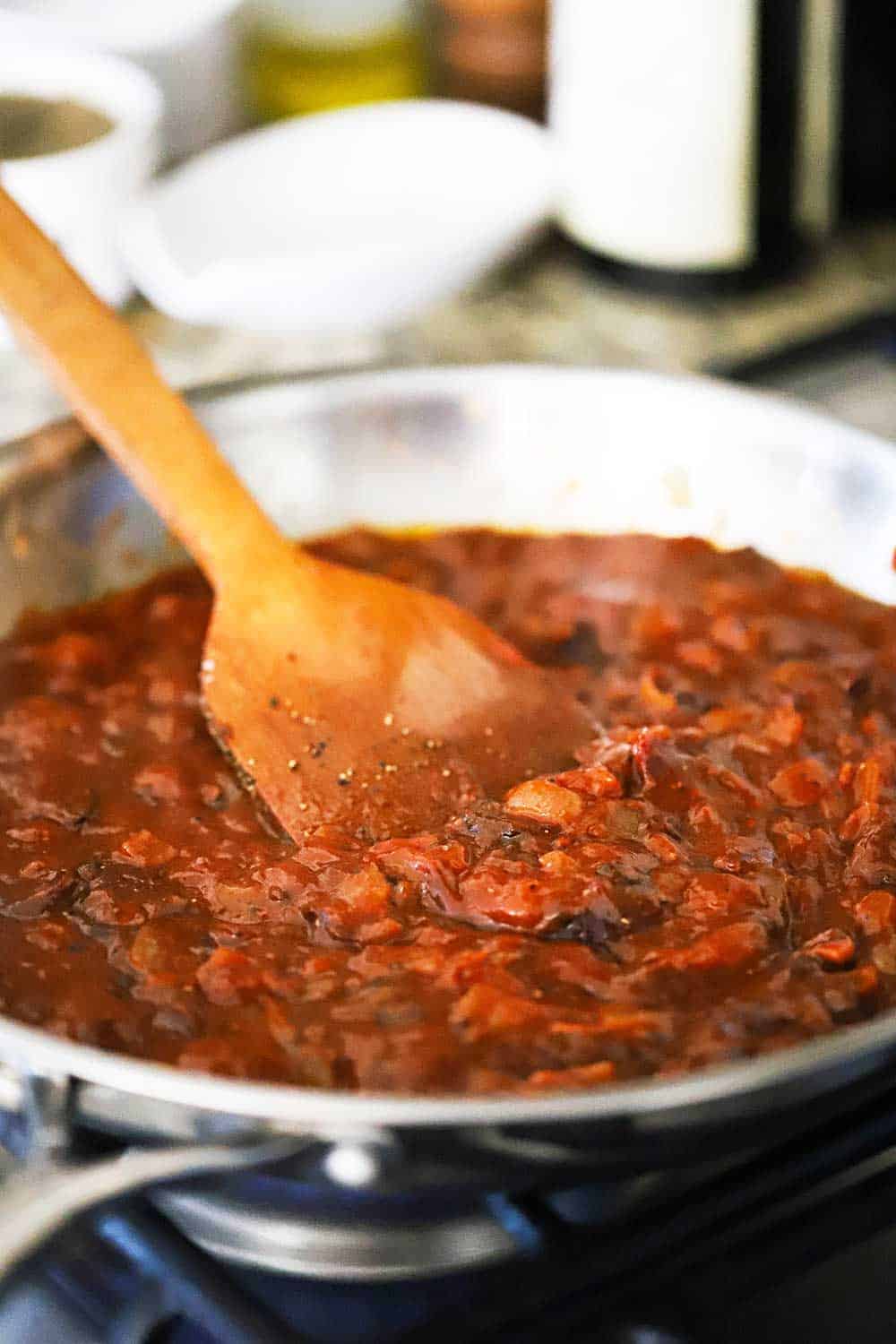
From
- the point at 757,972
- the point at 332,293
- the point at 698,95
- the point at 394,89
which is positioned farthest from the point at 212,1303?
the point at 394,89

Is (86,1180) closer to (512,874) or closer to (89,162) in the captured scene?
(512,874)

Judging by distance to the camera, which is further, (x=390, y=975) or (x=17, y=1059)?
(x=390, y=975)

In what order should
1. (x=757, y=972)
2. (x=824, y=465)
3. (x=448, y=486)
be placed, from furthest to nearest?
(x=448, y=486), (x=824, y=465), (x=757, y=972)

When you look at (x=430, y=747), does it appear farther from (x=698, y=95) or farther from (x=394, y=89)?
(x=394, y=89)

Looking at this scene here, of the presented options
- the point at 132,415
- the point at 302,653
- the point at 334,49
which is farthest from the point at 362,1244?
the point at 334,49

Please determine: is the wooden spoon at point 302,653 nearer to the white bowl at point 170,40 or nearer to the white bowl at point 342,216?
the white bowl at point 342,216

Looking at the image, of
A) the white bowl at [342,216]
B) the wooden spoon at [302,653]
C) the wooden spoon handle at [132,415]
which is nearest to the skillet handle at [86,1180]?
the wooden spoon at [302,653]
